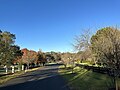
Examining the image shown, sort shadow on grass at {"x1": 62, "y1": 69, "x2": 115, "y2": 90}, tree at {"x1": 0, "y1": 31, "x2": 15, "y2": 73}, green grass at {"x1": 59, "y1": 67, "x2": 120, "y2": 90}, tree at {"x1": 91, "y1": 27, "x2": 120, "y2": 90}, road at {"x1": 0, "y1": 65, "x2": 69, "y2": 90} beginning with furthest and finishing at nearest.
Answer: tree at {"x1": 0, "y1": 31, "x2": 15, "y2": 73} < road at {"x1": 0, "y1": 65, "x2": 69, "y2": 90} < green grass at {"x1": 59, "y1": 67, "x2": 120, "y2": 90} < shadow on grass at {"x1": 62, "y1": 69, "x2": 115, "y2": 90} < tree at {"x1": 91, "y1": 27, "x2": 120, "y2": 90}

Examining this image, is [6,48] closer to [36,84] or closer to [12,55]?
[12,55]

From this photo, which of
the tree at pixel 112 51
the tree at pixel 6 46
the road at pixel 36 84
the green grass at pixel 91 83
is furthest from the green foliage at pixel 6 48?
the tree at pixel 112 51

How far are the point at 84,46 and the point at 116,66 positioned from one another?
190 ft

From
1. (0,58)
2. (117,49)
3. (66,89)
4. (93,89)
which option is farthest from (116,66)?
(0,58)

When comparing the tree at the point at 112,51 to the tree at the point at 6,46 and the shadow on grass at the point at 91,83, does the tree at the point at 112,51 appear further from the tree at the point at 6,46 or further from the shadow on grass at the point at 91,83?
the tree at the point at 6,46

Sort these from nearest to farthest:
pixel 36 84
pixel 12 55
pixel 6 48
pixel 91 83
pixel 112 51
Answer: pixel 112 51
pixel 91 83
pixel 36 84
pixel 6 48
pixel 12 55

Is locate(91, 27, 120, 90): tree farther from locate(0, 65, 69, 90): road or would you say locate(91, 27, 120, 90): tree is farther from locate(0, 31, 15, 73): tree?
locate(0, 31, 15, 73): tree

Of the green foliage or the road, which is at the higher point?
the green foliage

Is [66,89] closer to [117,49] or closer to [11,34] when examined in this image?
[117,49]

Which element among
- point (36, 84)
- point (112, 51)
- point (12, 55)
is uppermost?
point (12, 55)

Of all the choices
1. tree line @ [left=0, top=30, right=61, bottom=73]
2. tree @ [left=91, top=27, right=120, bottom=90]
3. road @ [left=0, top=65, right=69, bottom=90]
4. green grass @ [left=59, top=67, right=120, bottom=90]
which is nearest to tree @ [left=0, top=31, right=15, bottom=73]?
tree line @ [left=0, top=30, right=61, bottom=73]

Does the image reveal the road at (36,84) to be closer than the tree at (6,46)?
Yes

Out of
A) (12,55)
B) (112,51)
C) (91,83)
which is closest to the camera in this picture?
(112,51)

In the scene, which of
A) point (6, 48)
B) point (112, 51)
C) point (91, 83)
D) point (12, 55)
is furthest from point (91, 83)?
point (12, 55)
